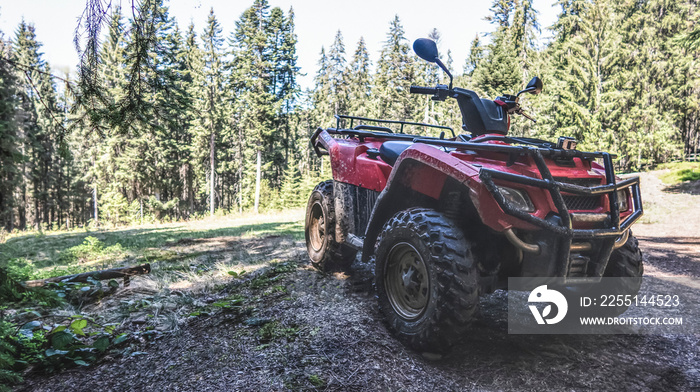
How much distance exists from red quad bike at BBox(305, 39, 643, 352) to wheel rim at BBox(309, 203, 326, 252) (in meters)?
1.56

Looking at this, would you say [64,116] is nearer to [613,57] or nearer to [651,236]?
[651,236]

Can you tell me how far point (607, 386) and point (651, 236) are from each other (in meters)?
9.74

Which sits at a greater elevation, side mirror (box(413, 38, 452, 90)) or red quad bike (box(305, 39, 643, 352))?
side mirror (box(413, 38, 452, 90))

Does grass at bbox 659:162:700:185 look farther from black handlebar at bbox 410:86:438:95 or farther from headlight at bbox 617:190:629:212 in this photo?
black handlebar at bbox 410:86:438:95

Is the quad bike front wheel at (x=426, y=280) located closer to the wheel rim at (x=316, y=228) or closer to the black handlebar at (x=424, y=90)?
the black handlebar at (x=424, y=90)

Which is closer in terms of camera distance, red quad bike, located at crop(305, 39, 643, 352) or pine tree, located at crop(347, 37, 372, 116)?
red quad bike, located at crop(305, 39, 643, 352)

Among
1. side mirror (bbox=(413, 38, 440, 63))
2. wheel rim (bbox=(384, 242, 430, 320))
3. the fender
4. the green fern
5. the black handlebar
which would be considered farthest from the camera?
the black handlebar

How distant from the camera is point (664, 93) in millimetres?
28109

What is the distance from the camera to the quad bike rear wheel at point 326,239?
4266 mm

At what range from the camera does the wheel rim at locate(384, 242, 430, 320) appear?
2616 millimetres

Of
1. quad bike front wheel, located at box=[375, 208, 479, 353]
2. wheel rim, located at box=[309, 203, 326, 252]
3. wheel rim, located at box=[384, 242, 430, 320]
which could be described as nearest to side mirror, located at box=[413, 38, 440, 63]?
quad bike front wheel, located at box=[375, 208, 479, 353]

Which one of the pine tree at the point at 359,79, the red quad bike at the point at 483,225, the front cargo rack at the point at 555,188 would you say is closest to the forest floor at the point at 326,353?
the red quad bike at the point at 483,225

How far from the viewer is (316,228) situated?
492 centimetres

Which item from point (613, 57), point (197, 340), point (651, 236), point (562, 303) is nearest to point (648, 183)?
point (613, 57)
